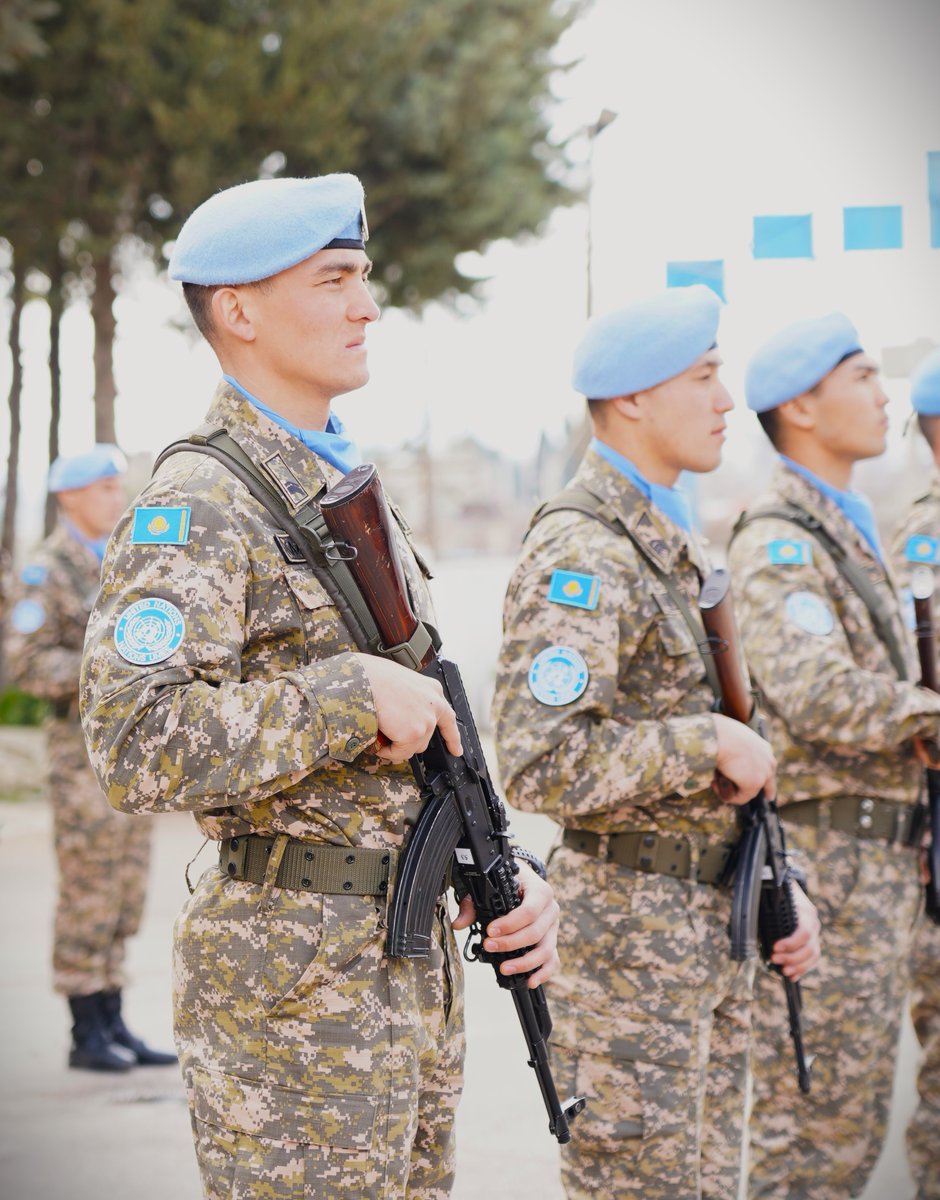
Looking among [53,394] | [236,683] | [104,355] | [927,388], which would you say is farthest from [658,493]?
[53,394]

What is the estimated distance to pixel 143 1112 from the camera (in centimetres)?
459

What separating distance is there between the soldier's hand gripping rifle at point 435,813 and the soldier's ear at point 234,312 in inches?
11.4

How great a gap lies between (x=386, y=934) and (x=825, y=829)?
174 centimetres

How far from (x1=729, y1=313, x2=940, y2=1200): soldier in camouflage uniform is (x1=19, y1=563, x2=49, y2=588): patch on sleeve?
2963 mm

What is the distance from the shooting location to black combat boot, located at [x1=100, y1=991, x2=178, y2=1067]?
202 inches

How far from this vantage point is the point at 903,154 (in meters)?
4.96

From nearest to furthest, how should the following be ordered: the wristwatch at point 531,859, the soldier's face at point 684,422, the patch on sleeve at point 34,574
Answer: the wristwatch at point 531,859 → the soldier's face at point 684,422 → the patch on sleeve at point 34,574

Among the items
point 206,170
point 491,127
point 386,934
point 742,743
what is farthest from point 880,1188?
point 491,127

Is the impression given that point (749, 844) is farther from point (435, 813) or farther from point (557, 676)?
point (435, 813)

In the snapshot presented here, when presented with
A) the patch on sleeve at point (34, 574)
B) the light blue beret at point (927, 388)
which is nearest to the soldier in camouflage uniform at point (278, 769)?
the light blue beret at point (927, 388)

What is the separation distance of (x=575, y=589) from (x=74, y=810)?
10.5ft

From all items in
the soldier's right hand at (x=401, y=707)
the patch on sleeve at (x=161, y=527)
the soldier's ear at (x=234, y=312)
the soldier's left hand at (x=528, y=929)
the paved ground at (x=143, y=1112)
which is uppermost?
the soldier's ear at (x=234, y=312)

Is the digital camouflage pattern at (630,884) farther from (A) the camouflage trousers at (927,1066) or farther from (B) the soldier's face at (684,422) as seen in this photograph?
(A) the camouflage trousers at (927,1066)

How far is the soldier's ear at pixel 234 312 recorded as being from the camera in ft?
7.17
